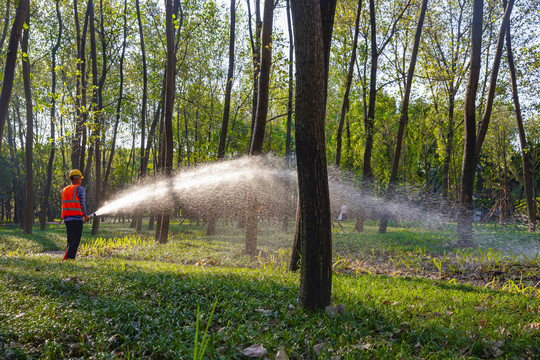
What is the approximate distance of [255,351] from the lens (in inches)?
120

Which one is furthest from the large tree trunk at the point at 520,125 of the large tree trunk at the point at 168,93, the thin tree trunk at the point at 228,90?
the large tree trunk at the point at 168,93

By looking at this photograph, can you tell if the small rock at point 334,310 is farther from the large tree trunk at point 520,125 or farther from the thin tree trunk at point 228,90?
the large tree trunk at point 520,125

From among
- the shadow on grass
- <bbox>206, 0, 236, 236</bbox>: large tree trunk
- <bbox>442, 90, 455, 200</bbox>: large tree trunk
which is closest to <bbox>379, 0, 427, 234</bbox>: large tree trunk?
<bbox>442, 90, 455, 200</bbox>: large tree trunk

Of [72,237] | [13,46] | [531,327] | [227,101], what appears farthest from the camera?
[227,101]

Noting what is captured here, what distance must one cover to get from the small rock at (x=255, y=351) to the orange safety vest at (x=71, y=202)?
23.4 ft

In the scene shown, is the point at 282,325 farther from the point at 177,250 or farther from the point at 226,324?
the point at 177,250

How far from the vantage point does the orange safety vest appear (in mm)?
8609

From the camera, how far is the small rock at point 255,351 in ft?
9.84

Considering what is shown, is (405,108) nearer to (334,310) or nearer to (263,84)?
(263,84)

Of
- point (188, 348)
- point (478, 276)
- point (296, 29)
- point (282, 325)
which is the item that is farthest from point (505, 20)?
point (188, 348)

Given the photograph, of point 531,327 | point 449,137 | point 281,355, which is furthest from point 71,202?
point 449,137

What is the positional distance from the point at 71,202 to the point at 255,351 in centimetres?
730

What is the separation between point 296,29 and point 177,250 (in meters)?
9.21

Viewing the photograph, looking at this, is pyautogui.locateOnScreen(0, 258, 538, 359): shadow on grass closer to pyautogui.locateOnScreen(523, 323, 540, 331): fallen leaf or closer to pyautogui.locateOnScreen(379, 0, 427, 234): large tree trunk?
pyautogui.locateOnScreen(523, 323, 540, 331): fallen leaf
